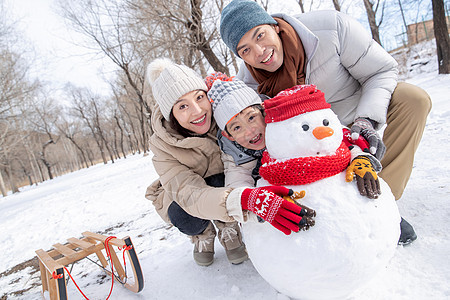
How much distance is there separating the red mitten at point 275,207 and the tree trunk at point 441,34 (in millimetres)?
8919

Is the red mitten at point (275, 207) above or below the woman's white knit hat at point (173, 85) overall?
below

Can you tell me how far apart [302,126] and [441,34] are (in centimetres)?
893

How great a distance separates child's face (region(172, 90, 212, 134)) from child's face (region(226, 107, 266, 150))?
0.27 m

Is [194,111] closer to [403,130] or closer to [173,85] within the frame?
[173,85]

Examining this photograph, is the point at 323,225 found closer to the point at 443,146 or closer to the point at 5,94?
the point at 443,146

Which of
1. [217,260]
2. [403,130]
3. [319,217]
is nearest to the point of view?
[319,217]

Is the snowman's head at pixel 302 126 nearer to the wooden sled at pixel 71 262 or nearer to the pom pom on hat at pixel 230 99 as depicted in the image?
the pom pom on hat at pixel 230 99

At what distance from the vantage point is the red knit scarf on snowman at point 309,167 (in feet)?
3.61

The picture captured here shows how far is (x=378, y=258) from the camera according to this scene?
1.05 meters

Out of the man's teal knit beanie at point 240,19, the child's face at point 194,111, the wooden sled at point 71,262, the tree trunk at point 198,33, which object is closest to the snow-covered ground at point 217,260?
the wooden sled at point 71,262

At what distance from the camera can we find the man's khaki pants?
162 centimetres

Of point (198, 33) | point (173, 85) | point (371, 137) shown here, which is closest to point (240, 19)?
point (173, 85)

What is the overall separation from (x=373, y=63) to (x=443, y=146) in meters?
1.81

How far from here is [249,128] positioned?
58.4 inches
